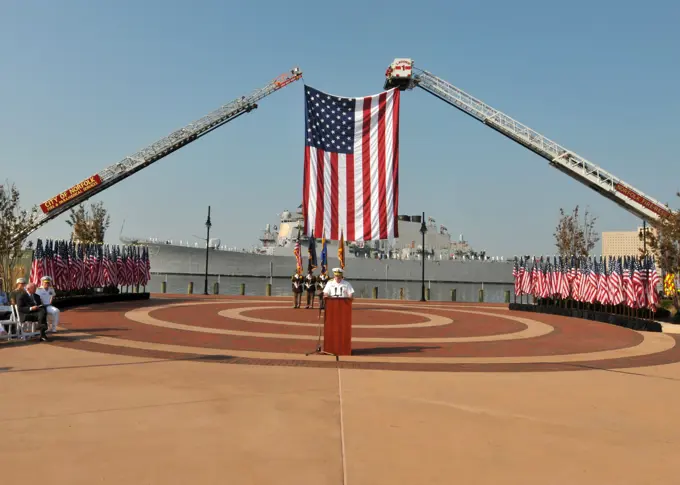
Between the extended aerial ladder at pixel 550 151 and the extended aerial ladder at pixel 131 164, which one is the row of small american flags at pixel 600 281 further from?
the extended aerial ladder at pixel 131 164

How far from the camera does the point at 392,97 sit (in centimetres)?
2319

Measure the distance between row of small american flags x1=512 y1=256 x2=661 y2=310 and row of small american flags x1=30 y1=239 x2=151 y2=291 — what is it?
21.9m

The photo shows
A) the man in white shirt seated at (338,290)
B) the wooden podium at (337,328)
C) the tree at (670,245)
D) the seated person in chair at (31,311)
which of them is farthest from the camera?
the tree at (670,245)

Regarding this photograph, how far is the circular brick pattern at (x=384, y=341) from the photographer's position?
10.3 m

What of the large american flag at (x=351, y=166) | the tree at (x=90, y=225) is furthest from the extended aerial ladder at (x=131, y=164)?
the large american flag at (x=351, y=166)

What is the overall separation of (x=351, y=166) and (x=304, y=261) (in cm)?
6671

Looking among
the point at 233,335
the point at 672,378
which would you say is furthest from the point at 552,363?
the point at 233,335

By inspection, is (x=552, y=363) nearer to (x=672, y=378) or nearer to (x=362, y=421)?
(x=672, y=378)

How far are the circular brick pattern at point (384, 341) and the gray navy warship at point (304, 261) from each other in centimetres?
6503

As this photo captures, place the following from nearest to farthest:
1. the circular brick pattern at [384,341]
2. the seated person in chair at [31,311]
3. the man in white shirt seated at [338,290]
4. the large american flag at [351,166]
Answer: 1. the circular brick pattern at [384,341]
2. the man in white shirt seated at [338,290]
3. the seated person in chair at [31,311]
4. the large american flag at [351,166]

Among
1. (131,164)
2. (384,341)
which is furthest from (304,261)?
(384,341)

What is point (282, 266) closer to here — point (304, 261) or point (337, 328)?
point (304, 261)

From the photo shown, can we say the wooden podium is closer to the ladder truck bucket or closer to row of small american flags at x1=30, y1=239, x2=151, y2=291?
row of small american flags at x1=30, y1=239, x2=151, y2=291

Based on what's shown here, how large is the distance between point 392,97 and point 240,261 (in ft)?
221
